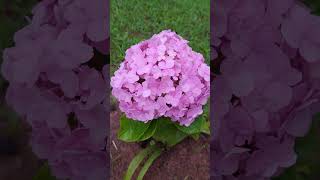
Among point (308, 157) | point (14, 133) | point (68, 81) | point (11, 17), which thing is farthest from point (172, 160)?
point (11, 17)

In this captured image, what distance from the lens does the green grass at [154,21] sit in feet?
6.29

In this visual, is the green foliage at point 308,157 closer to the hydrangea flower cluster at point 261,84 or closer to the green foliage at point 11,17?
the hydrangea flower cluster at point 261,84

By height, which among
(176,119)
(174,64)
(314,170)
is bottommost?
(314,170)

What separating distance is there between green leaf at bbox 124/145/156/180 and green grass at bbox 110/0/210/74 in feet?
0.78

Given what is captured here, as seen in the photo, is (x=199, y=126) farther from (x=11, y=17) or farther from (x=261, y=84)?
(x=11, y=17)

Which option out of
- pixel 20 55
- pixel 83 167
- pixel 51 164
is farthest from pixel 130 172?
pixel 20 55

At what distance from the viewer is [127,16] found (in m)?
1.93

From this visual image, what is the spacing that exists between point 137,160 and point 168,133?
11cm

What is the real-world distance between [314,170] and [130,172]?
576mm

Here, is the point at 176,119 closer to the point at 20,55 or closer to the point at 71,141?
the point at 71,141

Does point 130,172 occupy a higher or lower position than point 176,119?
lower

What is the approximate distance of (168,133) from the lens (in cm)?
198

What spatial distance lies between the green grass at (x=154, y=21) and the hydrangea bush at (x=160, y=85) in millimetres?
21

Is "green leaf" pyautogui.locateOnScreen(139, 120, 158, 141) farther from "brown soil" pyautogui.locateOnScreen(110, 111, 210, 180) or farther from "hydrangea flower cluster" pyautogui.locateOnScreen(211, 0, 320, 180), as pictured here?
"hydrangea flower cluster" pyautogui.locateOnScreen(211, 0, 320, 180)
